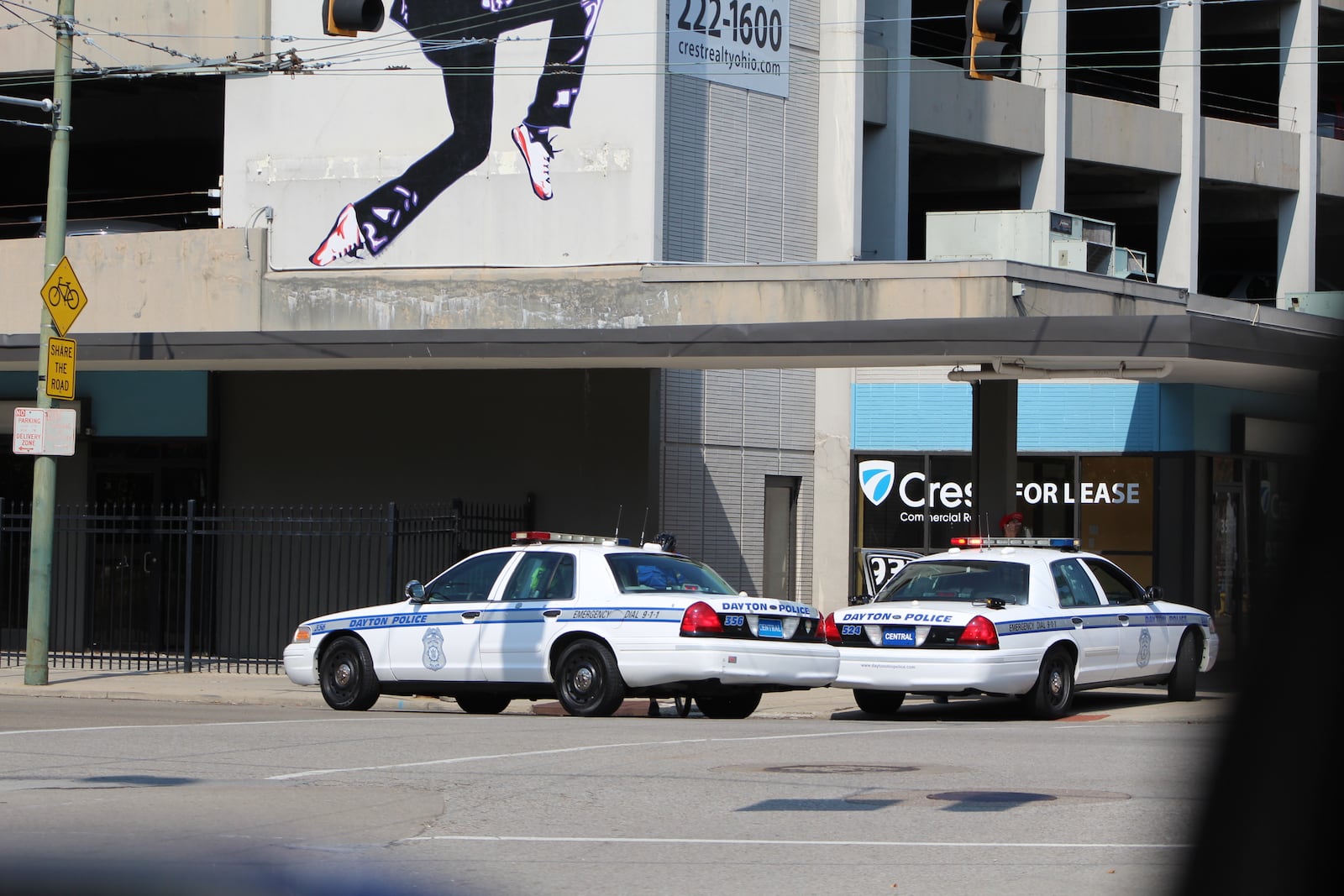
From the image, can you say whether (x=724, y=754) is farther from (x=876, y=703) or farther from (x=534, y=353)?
(x=534, y=353)

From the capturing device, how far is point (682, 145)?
74.0 feet

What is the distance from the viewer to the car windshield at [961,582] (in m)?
15.2

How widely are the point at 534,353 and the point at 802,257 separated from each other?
18.2 ft

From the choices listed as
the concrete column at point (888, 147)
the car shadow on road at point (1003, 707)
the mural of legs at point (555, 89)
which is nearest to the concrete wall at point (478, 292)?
the mural of legs at point (555, 89)

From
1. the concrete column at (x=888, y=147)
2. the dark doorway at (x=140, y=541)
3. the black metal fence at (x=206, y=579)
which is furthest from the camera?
the concrete column at (x=888, y=147)

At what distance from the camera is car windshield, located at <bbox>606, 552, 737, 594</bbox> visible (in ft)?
48.0

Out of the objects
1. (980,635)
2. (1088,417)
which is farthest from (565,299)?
(980,635)

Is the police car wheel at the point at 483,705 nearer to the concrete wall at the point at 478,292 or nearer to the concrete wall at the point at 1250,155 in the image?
the concrete wall at the point at 478,292

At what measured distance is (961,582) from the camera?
50.7 ft

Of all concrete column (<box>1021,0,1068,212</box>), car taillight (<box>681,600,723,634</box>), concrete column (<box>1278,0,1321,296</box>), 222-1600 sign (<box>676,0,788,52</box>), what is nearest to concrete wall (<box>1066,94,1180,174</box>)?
concrete column (<box>1021,0,1068,212</box>)

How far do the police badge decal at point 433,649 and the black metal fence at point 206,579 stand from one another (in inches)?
267

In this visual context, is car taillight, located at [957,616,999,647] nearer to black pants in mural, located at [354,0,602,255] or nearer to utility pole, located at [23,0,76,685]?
utility pole, located at [23,0,76,685]

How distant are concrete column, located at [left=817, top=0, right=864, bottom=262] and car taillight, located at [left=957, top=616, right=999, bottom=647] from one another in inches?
412

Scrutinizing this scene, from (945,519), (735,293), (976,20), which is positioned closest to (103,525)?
(735,293)
